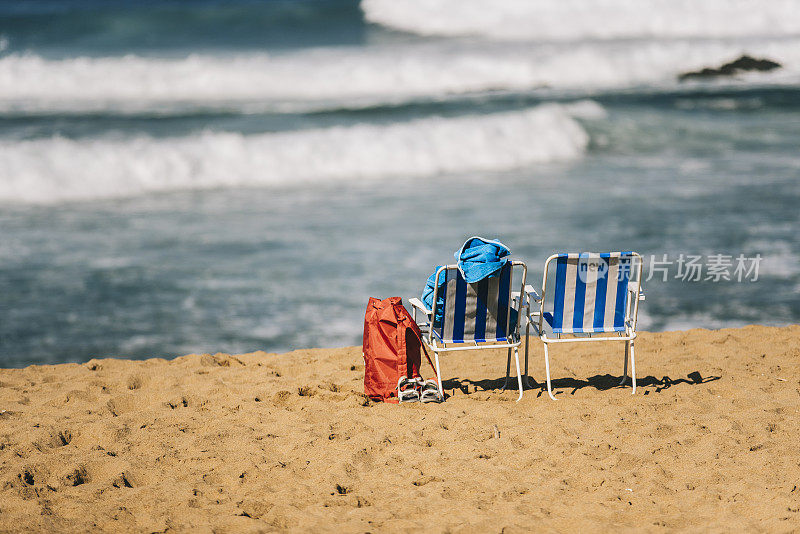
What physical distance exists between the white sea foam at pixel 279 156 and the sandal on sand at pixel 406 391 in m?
10.5

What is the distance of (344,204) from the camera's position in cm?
1286

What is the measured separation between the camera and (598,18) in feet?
86.1

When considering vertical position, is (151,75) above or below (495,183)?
above

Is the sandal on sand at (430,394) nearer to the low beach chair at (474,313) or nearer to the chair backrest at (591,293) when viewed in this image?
the low beach chair at (474,313)

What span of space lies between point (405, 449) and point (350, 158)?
12302mm

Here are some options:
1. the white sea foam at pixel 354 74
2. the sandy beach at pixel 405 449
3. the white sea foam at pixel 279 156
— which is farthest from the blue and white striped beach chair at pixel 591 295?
the white sea foam at pixel 354 74

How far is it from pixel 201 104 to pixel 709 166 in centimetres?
1333

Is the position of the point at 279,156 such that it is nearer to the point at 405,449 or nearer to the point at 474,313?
the point at 474,313

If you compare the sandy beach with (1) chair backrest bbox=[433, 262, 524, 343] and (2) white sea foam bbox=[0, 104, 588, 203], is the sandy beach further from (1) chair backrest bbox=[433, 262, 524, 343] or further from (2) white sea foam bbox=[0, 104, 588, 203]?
(2) white sea foam bbox=[0, 104, 588, 203]

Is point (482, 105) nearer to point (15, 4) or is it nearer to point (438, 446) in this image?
point (438, 446)

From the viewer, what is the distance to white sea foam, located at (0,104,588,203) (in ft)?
48.0

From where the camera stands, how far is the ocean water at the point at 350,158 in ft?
27.7

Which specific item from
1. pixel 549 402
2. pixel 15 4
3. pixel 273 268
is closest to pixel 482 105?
pixel 273 268

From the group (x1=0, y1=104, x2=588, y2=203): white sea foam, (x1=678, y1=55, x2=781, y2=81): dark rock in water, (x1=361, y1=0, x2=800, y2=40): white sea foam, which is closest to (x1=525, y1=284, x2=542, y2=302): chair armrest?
(x1=0, y1=104, x2=588, y2=203): white sea foam
